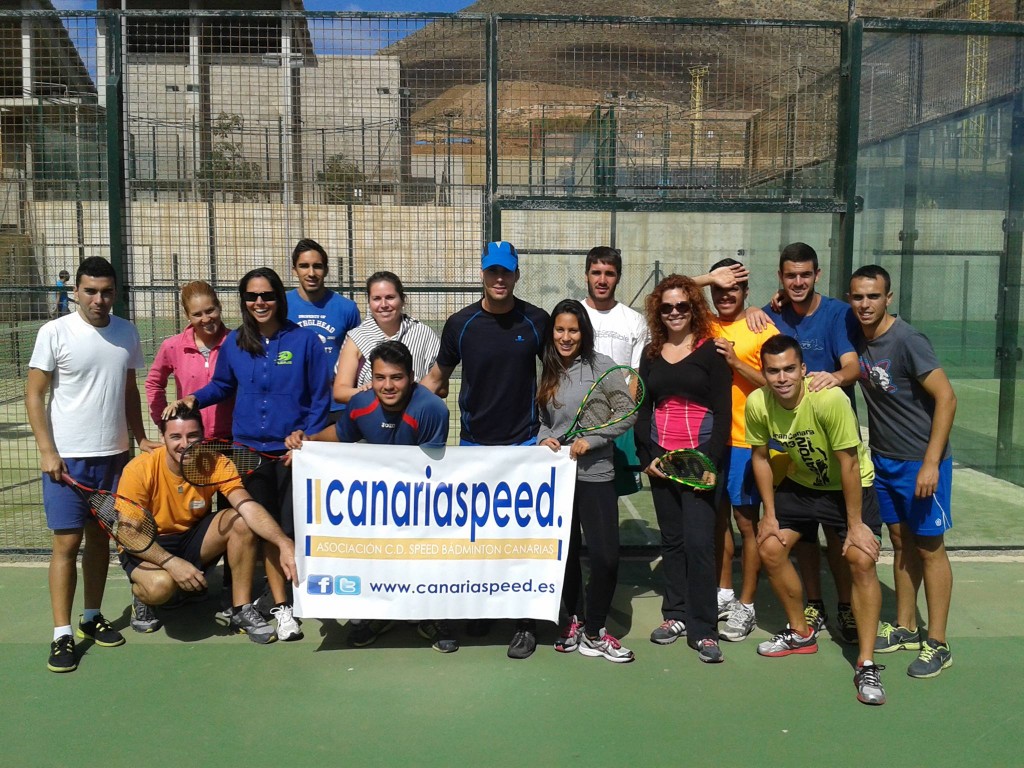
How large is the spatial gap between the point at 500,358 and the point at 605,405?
587 millimetres

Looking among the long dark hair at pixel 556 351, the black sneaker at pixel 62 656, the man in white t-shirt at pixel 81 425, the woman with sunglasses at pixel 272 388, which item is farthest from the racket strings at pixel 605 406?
the black sneaker at pixel 62 656

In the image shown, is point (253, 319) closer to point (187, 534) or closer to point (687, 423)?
point (187, 534)

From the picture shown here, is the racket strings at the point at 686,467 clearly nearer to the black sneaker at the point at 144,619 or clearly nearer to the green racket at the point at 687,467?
the green racket at the point at 687,467

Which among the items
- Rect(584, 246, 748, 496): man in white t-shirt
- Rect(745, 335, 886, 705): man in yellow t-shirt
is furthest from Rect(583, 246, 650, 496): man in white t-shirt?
Rect(745, 335, 886, 705): man in yellow t-shirt

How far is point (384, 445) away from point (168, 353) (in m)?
1.65

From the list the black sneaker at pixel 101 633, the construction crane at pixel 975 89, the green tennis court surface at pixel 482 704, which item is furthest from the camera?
the construction crane at pixel 975 89

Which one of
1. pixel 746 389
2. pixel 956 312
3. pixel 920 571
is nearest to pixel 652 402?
pixel 746 389

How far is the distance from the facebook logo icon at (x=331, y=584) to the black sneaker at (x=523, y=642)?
838 mm

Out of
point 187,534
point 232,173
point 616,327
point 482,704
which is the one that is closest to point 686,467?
point 616,327

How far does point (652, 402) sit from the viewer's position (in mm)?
4906

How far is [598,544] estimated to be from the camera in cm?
466

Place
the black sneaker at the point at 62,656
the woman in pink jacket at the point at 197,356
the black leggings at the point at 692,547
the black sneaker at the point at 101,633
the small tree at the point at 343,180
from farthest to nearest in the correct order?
the small tree at the point at 343,180
the woman in pink jacket at the point at 197,356
the black sneaker at the point at 101,633
the black leggings at the point at 692,547
the black sneaker at the point at 62,656

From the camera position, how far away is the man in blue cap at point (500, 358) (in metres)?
4.73

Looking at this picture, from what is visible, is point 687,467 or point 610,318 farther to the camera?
point 610,318
